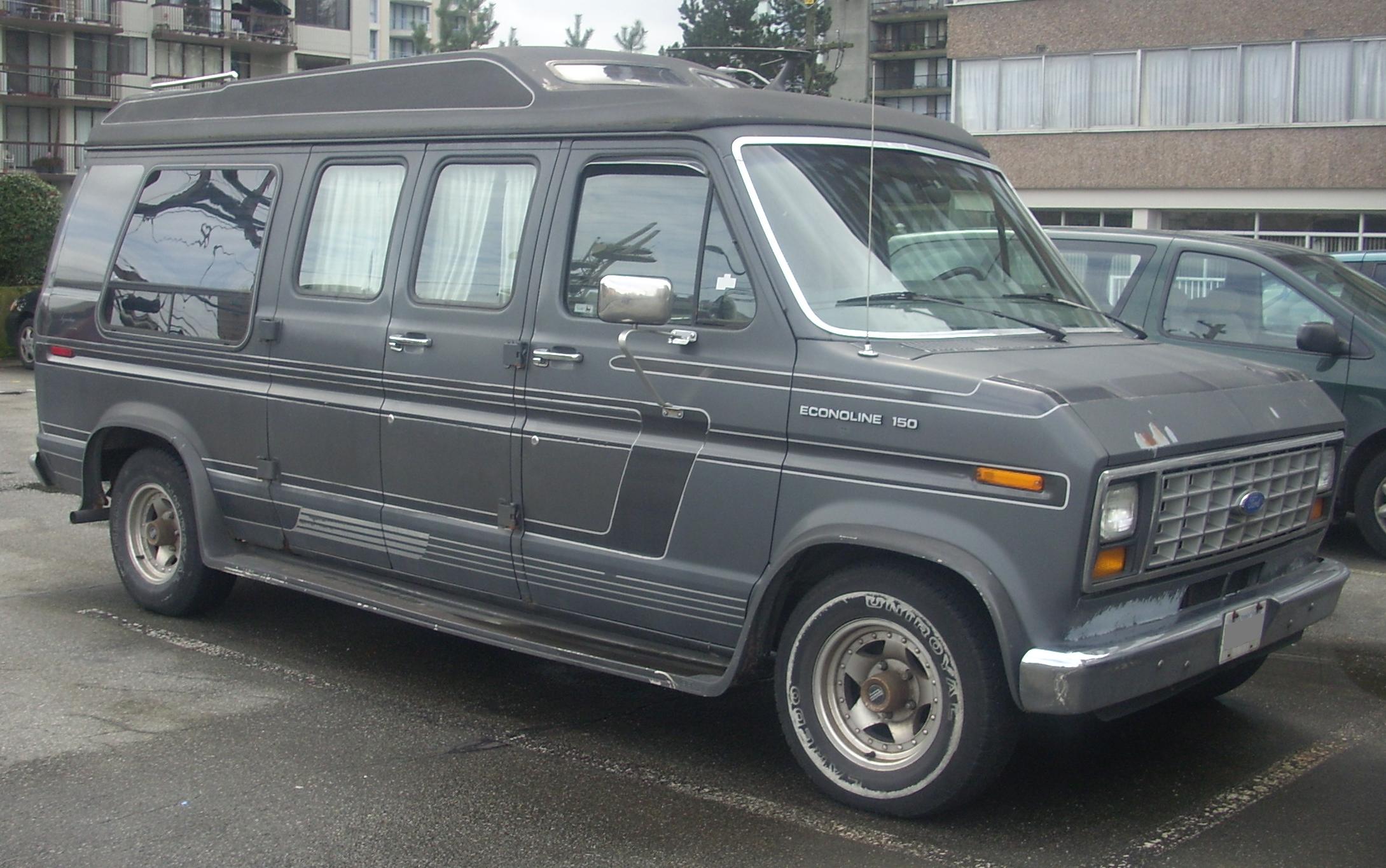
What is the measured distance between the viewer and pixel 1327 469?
527 centimetres

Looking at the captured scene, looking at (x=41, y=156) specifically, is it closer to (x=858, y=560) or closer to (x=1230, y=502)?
(x=858, y=560)

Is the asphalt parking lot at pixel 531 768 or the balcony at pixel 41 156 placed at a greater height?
the balcony at pixel 41 156

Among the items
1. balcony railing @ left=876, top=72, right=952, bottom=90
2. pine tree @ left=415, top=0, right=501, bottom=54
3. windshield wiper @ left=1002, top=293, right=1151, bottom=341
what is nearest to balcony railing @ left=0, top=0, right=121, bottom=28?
pine tree @ left=415, top=0, right=501, bottom=54

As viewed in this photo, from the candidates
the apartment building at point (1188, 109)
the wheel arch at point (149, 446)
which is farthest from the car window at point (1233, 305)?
the apartment building at point (1188, 109)

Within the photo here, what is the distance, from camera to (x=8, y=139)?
5316cm

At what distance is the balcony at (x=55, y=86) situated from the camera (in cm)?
5262

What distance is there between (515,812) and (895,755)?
1240 millimetres

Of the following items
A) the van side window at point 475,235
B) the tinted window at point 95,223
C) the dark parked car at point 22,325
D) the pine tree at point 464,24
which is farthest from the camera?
the pine tree at point 464,24

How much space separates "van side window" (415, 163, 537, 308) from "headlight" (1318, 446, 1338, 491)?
306 centimetres

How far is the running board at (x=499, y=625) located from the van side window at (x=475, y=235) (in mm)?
1220

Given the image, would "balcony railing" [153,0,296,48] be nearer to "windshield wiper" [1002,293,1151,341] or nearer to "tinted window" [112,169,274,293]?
"tinted window" [112,169,274,293]

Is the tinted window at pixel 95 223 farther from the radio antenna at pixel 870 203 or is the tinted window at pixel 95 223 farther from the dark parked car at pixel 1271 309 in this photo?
the dark parked car at pixel 1271 309

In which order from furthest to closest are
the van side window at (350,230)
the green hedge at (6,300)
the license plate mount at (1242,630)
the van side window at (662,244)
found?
1. the green hedge at (6,300)
2. the van side window at (350,230)
3. the van side window at (662,244)
4. the license plate mount at (1242,630)

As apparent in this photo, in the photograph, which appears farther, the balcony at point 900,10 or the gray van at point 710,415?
the balcony at point 900,10
